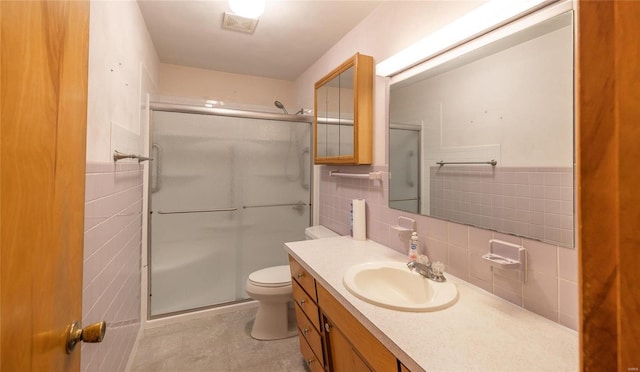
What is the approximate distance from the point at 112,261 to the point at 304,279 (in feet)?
Answer: 3.10

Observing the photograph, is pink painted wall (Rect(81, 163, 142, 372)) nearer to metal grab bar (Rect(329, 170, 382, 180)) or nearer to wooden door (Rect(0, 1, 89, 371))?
wooden door (Rect(0, 1, 89, 371))

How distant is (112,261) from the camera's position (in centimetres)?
130

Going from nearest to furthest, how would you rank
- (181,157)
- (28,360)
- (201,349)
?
1. (28,360)
2. (201,349)
3. (181,157)

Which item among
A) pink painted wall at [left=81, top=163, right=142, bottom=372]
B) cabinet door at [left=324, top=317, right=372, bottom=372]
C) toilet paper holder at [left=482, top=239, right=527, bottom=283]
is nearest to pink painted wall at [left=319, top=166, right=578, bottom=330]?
toilet paper holder at [left=482, top=239, right=527, bottom=283]

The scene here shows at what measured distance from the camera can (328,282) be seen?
1175 millimetres

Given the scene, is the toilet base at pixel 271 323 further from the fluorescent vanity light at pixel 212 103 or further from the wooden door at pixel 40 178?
the fluorescent vanity light at pixel 212 103

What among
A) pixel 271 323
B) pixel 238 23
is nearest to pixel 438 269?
pixel 271 323

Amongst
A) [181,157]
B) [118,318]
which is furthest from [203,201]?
[118,318]

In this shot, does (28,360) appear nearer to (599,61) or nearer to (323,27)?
(599,61)

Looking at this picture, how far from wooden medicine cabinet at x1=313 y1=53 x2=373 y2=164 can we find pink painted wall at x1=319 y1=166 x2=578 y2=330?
171mm

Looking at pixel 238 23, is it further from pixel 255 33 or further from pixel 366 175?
pixel 366 175

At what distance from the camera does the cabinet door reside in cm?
101

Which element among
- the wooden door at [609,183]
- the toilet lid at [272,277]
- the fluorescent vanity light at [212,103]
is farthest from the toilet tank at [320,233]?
the wooden door at [609,183]

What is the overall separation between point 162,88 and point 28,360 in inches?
114
